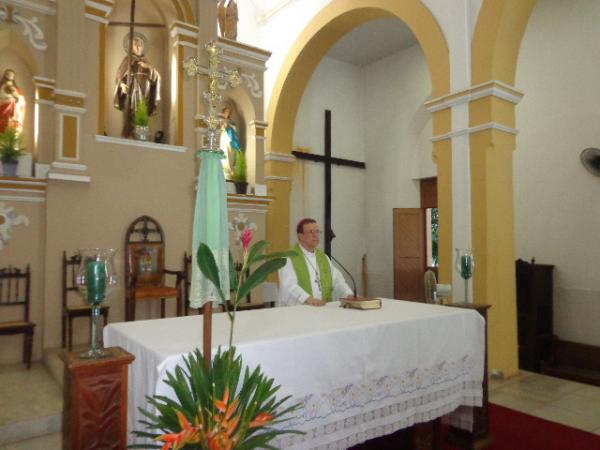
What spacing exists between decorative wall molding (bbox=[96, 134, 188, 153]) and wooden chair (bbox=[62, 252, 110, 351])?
1.37 metres

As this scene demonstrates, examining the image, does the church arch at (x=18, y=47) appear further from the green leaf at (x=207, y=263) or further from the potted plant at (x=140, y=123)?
the green leaf at (x=207, y=263)

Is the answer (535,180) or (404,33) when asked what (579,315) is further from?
(404,33)

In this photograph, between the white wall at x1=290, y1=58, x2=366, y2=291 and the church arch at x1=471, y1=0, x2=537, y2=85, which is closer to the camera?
the church arch at x1=471, y1=0, x2=537, y2=85

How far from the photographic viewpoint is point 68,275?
17.3ft

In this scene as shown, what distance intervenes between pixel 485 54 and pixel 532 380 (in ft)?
11.6

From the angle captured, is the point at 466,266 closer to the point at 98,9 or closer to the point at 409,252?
the point at 98,9

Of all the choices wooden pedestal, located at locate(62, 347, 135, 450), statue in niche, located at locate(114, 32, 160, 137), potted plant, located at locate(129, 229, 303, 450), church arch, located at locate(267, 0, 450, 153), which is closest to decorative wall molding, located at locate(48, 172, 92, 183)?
statue in niche, located at locate(114, 32, 160, 137)

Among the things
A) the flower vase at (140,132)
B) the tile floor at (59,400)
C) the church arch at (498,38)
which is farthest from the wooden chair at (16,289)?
the church arch at (498,38)

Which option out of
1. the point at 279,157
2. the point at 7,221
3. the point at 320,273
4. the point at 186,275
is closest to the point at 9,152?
the point at 7,221

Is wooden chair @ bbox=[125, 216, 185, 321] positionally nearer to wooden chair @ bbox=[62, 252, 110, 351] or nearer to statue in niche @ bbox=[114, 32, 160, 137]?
wooden chair @ bbox=[62, 252, 110, 351]

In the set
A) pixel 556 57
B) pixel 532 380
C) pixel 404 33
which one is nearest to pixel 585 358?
pixel 532 380

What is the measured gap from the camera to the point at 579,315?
6.94 meters

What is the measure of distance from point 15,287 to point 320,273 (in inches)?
129

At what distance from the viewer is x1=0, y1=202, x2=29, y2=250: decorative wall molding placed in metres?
5.04
